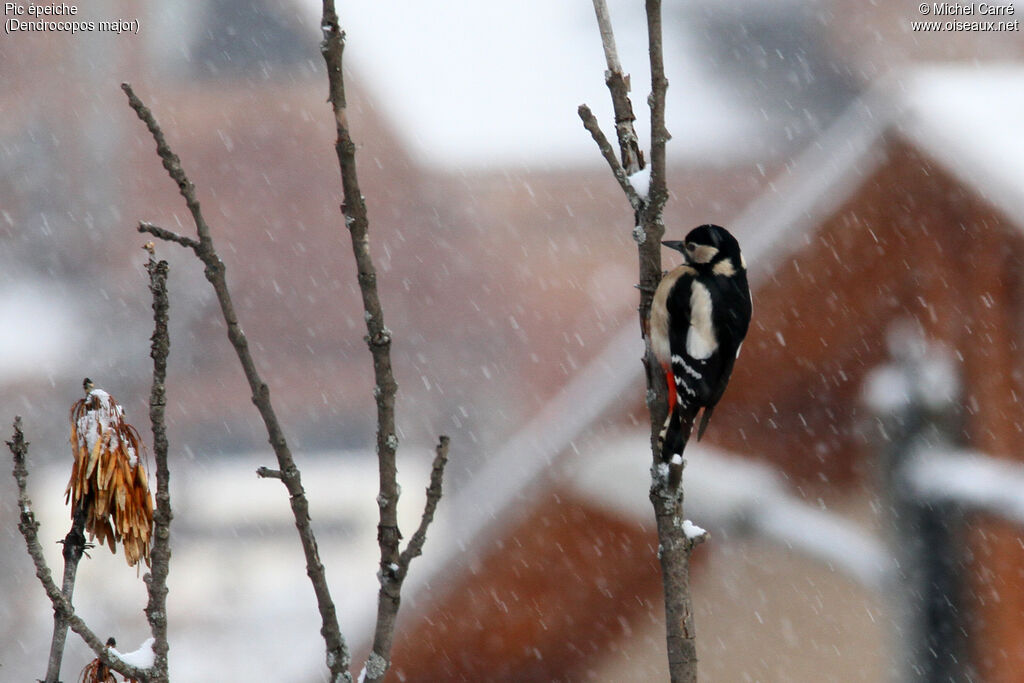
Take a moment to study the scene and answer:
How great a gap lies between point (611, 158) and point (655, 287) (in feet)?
0.31

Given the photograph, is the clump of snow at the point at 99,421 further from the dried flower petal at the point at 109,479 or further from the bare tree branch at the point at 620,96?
the bare tree branch at the point at 620,96

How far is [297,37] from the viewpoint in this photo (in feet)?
17.4

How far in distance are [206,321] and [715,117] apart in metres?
2.85

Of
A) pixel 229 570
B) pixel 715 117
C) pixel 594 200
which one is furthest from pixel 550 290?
pixel 229 570

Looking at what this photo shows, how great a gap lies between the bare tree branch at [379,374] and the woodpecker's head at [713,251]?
2.73 ft

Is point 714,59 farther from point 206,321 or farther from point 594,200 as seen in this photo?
point 206,321

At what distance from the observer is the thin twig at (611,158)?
0.61 m

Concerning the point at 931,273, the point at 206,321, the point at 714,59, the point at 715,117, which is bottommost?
the point at 931,273

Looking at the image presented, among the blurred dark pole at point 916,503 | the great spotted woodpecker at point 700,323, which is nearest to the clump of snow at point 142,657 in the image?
the great spotted woodpecker at point 700,323

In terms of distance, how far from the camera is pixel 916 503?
0.89m

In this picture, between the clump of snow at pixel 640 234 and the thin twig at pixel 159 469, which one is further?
the clump of snow at pixel 640 234

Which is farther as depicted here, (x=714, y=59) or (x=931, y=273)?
(x=714, y=59)

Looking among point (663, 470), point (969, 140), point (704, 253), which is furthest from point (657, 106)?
point (704, 253)

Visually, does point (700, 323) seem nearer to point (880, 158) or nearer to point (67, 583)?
point (880, 158)
